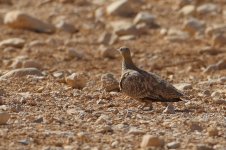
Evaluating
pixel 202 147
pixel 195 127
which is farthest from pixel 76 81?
pixel 202 147

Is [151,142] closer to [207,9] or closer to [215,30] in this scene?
[215,30]

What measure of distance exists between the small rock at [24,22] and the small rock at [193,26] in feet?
8.30

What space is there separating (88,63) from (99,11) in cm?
389

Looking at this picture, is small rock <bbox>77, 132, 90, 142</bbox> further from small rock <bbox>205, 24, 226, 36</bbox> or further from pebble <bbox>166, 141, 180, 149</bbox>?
small rock <bbox>205, 24, 226, 36</bbox>

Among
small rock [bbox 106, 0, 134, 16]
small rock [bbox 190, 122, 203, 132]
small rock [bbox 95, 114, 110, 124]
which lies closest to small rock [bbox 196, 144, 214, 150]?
small rock [bbox 190, 122, 203, 132]

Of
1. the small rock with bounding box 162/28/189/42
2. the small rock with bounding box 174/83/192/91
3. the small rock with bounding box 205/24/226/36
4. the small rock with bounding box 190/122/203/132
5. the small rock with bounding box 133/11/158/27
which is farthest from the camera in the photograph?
the small rock with bounding box 133/11/158/27

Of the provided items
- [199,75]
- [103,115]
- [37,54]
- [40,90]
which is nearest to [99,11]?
[37,54]

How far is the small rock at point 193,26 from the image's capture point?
17578mm

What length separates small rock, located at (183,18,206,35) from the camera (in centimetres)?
1758

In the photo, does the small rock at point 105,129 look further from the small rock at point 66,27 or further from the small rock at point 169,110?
the small rock at point 66,27

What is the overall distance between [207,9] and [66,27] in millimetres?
3132

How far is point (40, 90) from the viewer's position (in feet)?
37.3

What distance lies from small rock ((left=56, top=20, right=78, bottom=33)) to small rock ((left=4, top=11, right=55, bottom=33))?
0.74ft

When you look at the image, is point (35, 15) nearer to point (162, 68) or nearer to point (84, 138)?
point (162, 68)
